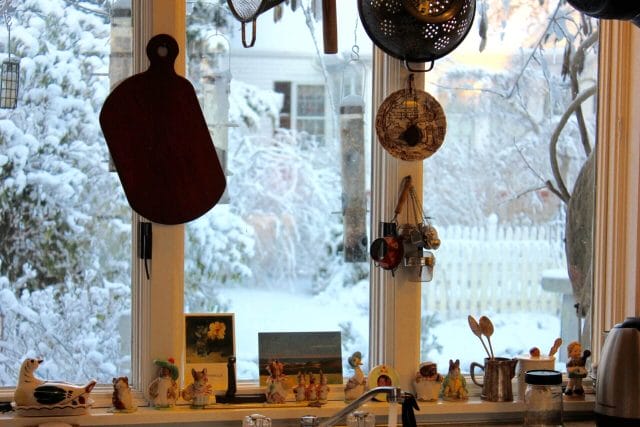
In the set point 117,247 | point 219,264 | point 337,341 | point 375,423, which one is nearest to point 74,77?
point 117,247

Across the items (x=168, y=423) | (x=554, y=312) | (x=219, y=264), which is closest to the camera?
(x=168, y=423)

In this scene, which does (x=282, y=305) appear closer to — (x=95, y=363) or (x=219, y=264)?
(x=219, y=264)

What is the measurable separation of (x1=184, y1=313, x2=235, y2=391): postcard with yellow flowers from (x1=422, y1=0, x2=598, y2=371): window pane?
0.64 m

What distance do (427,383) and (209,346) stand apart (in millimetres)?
663

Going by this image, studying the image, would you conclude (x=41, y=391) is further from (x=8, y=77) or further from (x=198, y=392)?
(x=8, y=77)

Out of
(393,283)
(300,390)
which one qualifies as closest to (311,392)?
(300,390)

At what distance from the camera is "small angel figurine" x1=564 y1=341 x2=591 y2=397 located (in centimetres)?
296

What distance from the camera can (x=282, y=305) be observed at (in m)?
2.94

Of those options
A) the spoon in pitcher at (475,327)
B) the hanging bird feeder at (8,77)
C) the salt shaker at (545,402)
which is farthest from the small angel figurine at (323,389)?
the hanging bird feeder at (8,77)

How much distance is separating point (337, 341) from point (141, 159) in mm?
802

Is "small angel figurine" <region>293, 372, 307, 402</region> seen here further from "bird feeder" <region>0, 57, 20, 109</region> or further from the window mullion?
"bird feeder" <region>0, 57, 20, 109</region>

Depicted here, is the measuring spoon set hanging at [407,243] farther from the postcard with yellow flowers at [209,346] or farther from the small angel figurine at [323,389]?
the postcard with yellow flowers at [209,346]

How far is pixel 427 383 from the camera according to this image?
113 inches

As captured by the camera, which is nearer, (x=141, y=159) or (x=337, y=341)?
(x=141, y=159)
